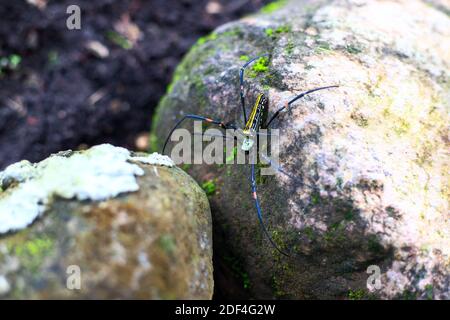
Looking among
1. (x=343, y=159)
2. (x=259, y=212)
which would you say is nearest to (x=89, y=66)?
(x=259, y=212)

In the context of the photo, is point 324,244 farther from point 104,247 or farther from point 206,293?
point 104,247

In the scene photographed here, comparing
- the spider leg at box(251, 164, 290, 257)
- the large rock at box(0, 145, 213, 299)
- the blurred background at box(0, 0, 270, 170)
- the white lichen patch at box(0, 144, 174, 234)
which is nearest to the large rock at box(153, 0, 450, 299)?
the spider leg at box(251, 164, 290, 257)

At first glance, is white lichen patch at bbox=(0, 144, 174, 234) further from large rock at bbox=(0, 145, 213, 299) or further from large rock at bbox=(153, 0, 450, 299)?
large rock at bbox=(153, 0, 450, 299)

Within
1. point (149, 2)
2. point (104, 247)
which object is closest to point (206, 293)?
point (104, 247)

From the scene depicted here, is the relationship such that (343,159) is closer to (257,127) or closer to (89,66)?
(257,127)

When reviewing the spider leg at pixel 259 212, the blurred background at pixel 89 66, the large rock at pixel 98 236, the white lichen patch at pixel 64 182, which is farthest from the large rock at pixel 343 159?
the blurred background at pixel 89 66

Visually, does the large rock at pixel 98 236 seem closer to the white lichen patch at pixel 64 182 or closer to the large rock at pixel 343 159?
the white lichen patch at pixel 64 182
